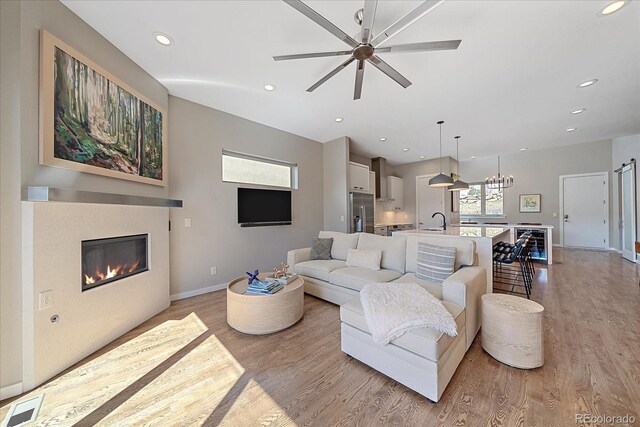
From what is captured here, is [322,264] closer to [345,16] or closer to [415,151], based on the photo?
[345,16]

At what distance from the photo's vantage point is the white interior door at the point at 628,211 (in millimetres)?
5102

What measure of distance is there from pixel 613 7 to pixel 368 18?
2132mm

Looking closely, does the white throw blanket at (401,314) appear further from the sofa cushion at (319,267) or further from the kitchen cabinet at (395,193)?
the kitchen cabinet at (395,193)

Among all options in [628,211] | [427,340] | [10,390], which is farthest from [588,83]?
[10,390]

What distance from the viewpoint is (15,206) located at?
1624mm

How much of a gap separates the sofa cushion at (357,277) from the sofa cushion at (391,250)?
0.12 metres

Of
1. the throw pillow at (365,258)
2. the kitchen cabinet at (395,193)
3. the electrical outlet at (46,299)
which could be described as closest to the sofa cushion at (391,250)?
the throw pillow at (365,258)

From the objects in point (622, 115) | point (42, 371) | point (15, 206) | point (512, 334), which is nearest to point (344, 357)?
point (512, 334)

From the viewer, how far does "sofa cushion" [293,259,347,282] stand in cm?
317

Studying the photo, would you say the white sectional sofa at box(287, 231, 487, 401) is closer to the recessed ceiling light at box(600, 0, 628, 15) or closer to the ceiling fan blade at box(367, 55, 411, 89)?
the ceiling fan blade at box(367, 55, 411, 89)

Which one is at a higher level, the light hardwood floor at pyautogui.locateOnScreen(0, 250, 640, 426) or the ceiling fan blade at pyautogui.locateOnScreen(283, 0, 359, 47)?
the ceiling fan blade at pyautogui.locateOnScreen(283, 0, 359, 47)

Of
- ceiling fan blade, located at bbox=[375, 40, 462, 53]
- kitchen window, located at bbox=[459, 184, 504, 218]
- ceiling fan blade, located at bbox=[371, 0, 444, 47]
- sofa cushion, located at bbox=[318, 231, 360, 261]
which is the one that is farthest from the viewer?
kitchen window, located at bbox=[459, 184, 504, 218]

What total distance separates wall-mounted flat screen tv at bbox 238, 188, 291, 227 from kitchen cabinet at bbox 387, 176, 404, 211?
3.82 m

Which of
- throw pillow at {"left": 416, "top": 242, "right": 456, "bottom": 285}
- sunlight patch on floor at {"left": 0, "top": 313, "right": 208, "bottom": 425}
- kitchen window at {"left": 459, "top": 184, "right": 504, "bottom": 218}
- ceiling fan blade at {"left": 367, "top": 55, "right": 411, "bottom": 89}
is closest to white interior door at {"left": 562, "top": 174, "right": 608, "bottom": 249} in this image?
kitchen window at {"left": 459, "top": 184, "right": 504, "bottom": 218}
